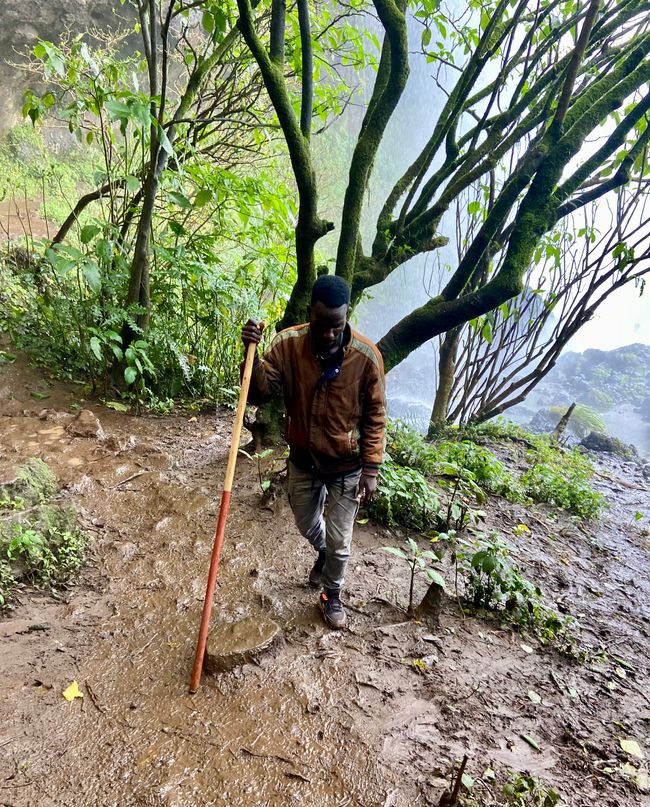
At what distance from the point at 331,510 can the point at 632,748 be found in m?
1.93

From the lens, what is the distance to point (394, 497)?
151 inches

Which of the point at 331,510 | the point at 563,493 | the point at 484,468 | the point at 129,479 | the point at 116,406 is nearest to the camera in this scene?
the point at 331,510

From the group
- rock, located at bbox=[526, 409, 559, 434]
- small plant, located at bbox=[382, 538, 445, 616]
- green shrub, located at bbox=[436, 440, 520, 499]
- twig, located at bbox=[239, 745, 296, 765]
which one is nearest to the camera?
twig, located at bbox=[239, 745, 296, 765]

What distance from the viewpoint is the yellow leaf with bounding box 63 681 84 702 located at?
194 cm

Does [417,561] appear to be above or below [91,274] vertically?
below

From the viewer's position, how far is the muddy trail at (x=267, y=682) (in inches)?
69.4

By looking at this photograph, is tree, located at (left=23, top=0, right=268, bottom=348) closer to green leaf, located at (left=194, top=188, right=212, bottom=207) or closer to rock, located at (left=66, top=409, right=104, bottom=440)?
green leaf, located at (left=194, top=188, right=212, bottom=207)

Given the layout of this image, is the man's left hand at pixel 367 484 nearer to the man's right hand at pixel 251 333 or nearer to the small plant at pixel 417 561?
the small plant at pixel 417 561

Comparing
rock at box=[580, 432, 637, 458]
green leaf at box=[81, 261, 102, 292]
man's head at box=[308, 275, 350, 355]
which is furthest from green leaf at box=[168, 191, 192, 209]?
rock at box=[580, 432, 637, 458]

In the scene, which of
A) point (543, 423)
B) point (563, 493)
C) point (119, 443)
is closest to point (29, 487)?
point (119, 443)

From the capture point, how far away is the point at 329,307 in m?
2.14

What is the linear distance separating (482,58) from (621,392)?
34302 millimetres

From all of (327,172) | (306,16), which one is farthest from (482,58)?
(327,172)

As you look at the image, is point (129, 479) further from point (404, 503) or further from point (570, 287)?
point (570, 287)
